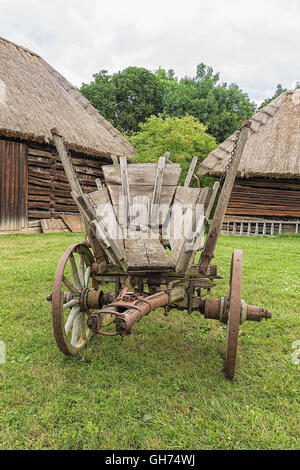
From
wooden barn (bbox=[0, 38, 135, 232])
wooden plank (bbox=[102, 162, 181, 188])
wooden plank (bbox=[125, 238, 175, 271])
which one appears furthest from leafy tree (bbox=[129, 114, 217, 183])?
wooden plank (bbox=[125, 238, 175, 271])

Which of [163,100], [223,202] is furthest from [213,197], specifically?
[163,100]

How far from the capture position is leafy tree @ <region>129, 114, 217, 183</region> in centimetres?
1327

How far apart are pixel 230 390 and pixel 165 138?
1243cm

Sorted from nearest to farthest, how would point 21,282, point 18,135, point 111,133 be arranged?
point 21,282 → point 18,135 → point 111,133

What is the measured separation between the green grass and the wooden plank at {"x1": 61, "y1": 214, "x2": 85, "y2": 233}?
7.72 metres

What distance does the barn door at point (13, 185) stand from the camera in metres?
9.46

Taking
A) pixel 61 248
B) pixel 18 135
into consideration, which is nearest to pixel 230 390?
pixel 61 248

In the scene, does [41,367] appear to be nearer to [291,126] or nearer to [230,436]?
[230,436]

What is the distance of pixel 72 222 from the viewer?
11430 mm

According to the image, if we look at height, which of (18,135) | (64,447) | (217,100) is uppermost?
(217,100)

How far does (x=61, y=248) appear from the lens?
7.29 meters

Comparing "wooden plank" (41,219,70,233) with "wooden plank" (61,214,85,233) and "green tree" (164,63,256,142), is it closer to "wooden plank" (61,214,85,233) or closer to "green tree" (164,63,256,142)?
"wooden plank" (61,214,85,233)

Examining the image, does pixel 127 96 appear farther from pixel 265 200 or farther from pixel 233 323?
pixel 233 323

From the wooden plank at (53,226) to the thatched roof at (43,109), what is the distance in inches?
103
